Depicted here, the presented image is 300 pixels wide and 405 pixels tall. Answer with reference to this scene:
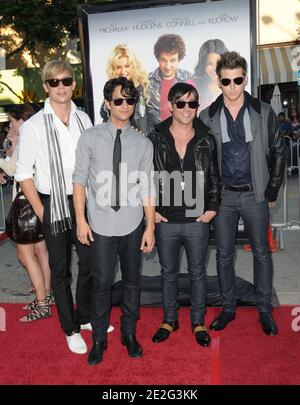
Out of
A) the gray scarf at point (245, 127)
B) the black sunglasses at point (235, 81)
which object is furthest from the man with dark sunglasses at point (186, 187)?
the black sunglasses at point (235, 81)

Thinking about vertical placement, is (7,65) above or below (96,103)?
above

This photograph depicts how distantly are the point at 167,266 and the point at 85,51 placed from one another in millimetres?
2574

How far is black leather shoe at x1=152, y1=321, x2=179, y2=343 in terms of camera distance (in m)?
3.88

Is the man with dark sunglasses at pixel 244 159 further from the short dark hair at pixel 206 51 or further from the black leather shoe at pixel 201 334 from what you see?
the short dark hair at pixel 206 51

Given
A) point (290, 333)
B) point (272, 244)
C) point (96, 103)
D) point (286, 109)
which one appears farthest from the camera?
point (286, 109)

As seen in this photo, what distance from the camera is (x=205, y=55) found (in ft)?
15.7

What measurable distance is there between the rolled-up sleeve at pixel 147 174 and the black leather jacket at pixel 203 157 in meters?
0.17

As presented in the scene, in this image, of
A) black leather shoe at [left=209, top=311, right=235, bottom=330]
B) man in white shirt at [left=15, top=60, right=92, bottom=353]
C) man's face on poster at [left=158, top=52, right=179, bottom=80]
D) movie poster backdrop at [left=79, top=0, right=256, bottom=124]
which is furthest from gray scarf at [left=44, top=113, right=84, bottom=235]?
man's face on poster at [left=158, top=52, right=179, bottom=80]

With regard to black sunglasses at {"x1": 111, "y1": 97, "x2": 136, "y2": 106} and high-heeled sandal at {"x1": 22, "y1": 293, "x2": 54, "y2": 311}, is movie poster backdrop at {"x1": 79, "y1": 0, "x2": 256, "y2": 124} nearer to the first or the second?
black sunglasses at {"x1": 111, "y1": 97, "x2": 136, "y2": 106}

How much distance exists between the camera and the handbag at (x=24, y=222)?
4.16 metres

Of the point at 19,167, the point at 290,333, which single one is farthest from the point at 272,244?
the point at 19,167

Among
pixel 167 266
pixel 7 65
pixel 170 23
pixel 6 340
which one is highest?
pixel 7 65

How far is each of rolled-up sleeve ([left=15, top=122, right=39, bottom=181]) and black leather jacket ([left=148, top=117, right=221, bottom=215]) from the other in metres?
0.88
